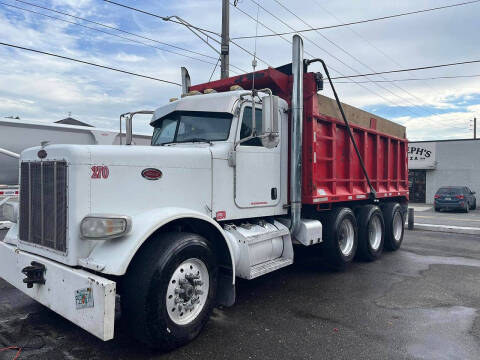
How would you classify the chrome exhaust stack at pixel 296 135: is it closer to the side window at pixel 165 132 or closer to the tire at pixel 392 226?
the side window at pixel 165 132

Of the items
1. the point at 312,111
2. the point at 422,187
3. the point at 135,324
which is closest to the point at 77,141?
the point at 312,111

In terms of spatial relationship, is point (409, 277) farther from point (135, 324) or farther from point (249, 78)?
point (135, 324)

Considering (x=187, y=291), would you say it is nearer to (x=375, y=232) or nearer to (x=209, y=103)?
(x=209, y=103)

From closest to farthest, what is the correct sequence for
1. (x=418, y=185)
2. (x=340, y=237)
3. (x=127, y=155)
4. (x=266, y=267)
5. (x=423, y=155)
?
(x=127, y=155), (x=266, y=267), (x=340, y=237), (x=423, y=155), (x=418, y=185)

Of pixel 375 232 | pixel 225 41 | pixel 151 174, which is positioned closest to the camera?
pixel 151 174

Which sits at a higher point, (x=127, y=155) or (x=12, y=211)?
(x=127, y=155)

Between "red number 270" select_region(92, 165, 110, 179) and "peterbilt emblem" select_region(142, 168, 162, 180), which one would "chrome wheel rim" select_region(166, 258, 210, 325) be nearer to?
"peterbilt emblem" select_region(142, 168, 162, 180)

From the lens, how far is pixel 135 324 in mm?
3402

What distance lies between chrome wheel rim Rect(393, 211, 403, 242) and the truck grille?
7.08 metres

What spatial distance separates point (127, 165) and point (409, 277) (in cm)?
506

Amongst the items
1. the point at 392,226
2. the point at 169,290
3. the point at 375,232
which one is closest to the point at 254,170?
the point at 169,290

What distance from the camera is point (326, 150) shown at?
20.7 feet

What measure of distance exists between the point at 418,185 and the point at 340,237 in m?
24.9

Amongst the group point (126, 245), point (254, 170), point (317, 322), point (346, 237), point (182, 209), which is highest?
point (254, 170)
